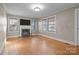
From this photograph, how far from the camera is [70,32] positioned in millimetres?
4270

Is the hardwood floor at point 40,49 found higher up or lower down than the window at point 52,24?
lower down

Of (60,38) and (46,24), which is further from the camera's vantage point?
(46,24)

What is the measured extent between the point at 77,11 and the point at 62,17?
3.49 feet

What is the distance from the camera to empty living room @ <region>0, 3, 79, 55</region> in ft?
10.6

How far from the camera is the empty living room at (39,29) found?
322 centimetres

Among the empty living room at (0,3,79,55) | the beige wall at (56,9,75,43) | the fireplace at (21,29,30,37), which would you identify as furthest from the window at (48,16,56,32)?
the fireplace at (21,29,30,37)

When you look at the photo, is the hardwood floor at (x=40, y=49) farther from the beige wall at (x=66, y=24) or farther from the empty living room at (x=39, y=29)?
the beige wall at (x=66, y=24)

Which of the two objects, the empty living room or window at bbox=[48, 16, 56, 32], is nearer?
the empty living room

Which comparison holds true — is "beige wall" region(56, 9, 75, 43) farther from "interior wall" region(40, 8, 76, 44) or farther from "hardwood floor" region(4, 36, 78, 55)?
"hardwood floor" region(4, 36, 78, 55)

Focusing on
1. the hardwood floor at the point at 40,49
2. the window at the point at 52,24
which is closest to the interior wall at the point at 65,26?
the window at the point at 52,24

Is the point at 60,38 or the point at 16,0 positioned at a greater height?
the point at 16,0

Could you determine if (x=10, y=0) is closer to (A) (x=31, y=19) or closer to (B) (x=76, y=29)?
(B) (x=76, y=29)

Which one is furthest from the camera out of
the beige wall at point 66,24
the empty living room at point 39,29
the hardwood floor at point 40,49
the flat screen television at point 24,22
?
the flat screen television at point 24,22
